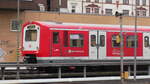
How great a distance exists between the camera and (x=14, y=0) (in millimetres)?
33906

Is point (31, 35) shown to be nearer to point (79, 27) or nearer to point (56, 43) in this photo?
point (56, 43)

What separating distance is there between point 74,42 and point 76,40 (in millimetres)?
180

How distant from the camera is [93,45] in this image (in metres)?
22.6

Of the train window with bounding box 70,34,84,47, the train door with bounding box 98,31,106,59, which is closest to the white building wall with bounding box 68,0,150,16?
the train door with bounding box 98,31,106,59

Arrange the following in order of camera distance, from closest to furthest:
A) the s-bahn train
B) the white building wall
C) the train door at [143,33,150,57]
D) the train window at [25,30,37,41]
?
the s-bahn train → the train window at [25,30,37,41] → the train door at [143,33,150,57] → the white building wall

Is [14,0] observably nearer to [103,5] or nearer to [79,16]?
[79,16]

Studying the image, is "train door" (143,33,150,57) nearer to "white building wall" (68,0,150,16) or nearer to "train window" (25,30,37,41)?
"train window" (25,30,37,41)

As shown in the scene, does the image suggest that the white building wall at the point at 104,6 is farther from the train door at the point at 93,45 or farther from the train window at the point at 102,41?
the train door at the point at 93,45

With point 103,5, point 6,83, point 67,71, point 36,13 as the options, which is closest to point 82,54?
point 67,71

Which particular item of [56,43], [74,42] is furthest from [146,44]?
[56,43]

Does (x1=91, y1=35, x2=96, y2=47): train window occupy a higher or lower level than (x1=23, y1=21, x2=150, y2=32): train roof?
lower

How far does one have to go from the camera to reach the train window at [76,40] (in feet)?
71.4

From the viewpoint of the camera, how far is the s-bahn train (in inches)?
829

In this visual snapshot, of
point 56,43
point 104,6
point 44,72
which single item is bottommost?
point 44,72
